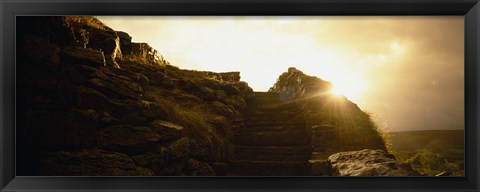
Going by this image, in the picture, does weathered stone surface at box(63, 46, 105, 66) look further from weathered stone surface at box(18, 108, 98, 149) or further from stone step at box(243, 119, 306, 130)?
stone step at box(243, 119, 306, 130)

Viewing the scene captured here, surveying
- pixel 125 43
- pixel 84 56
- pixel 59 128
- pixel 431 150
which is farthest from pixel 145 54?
pixel 431 150

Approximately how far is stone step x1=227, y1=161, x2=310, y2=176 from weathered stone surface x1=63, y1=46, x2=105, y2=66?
217 cm

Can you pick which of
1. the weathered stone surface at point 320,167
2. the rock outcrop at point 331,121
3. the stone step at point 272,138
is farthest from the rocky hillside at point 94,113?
the rock outcrop at point 331,121

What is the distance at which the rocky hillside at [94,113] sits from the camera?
12.8ft

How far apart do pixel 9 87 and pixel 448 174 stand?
14.0 ft

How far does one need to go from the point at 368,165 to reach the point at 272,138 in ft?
9.47

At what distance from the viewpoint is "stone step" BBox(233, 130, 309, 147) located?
6523mm

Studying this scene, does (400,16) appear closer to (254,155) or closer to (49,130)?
(254,155)

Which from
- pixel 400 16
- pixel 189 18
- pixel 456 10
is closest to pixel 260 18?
pixel 189 18

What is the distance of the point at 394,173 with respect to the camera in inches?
146

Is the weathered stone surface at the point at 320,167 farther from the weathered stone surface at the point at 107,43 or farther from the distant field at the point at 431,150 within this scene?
the weathered stone surface at the point at 107,43

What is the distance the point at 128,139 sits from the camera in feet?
15.2

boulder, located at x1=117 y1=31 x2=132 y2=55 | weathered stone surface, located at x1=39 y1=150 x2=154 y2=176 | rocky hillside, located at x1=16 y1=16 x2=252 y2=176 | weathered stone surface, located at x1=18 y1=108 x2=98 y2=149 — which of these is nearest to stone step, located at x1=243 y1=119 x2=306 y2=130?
rocky hillside, located at x1=16 y1=16 x2=252 y2=176

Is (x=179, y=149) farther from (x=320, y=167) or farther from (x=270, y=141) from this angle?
(x=270, y=141)
